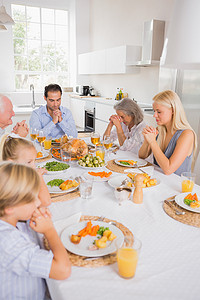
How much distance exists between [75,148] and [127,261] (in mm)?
1202

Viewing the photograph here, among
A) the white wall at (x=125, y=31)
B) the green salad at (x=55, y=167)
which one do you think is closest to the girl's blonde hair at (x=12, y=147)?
the green salad at (x=55, y=167)

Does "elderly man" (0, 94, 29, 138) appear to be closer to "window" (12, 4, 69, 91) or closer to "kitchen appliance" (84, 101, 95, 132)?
"kitchen appliance" (84, 101, 95, 132)

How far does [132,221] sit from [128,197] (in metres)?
0.21

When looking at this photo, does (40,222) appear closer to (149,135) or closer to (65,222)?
(65,222)

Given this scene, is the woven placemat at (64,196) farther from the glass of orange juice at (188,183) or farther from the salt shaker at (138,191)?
the glass of orange juice at (188,183)

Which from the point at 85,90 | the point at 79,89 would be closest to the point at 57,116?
the point at 85,90

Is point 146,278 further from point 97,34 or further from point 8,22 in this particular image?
point 97,34

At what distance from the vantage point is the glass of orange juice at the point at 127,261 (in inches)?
30.3

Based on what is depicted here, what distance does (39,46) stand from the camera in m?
6.64

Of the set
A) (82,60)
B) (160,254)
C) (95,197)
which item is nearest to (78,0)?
(82,60)

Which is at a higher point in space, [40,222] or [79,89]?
[79,89]

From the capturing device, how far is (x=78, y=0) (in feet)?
20.9

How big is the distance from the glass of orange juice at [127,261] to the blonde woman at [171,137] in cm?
92

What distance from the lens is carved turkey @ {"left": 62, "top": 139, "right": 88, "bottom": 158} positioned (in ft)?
6.18
